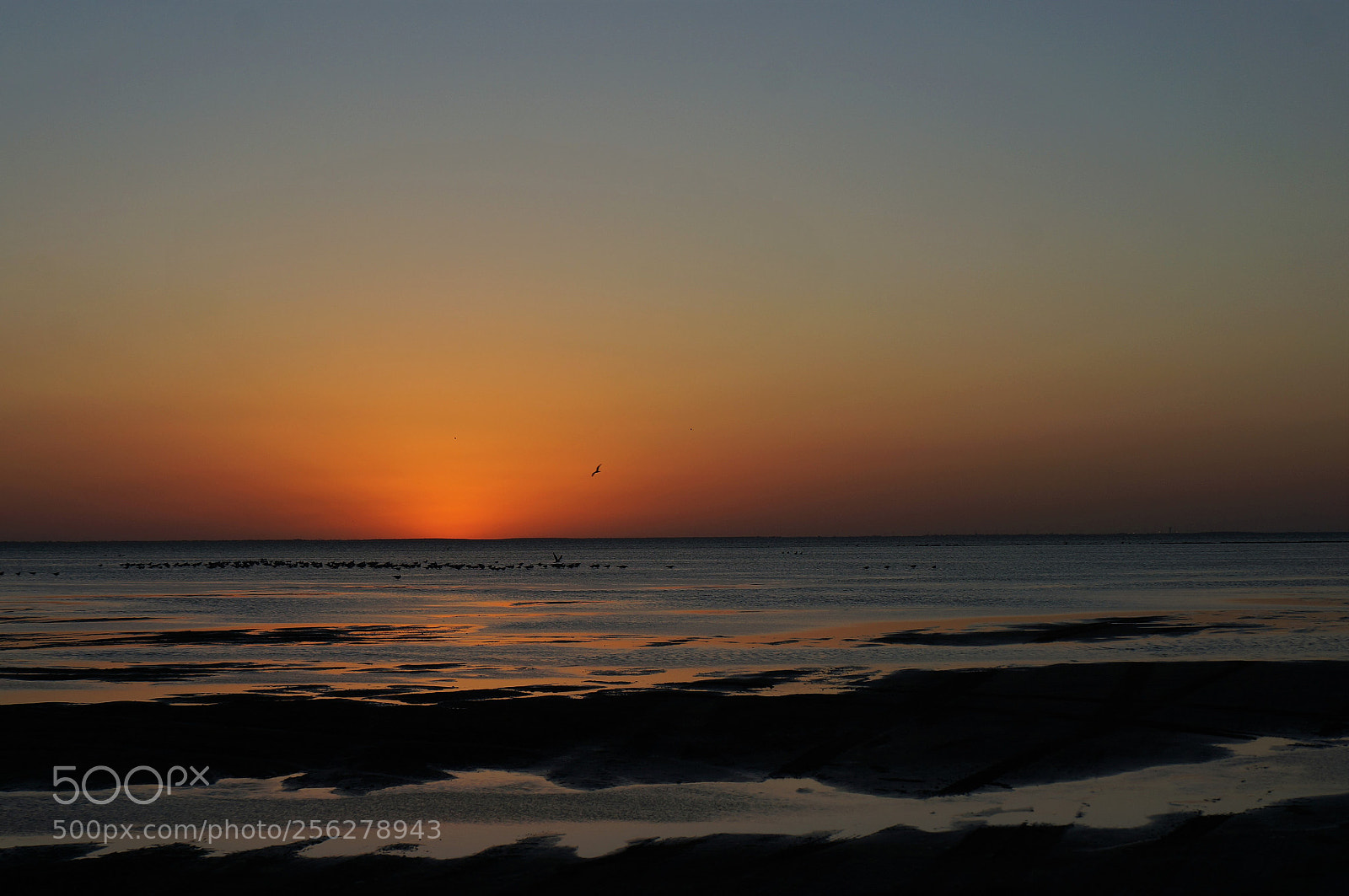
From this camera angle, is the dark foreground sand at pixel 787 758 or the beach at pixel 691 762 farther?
the beach at pixel 691 762

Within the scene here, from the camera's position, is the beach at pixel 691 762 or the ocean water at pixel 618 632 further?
the ocean water at pixel 618 632

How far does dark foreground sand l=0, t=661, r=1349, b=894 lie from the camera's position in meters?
11.2

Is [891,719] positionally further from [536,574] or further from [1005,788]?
[536,574]

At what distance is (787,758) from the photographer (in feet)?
56.9

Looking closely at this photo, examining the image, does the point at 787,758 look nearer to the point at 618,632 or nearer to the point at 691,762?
→ the point at 691,762

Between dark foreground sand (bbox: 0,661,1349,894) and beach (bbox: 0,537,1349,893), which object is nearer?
dark foreground sand (bbox: 0,661,1349,894)

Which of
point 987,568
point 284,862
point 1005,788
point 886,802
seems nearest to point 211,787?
point 284,862

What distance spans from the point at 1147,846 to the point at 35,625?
44.1 metres

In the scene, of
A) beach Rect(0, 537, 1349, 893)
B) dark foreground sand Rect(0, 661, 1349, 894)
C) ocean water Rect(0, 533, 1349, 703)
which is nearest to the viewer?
dark foreground sand Rect(0, 661, 1349, 894)

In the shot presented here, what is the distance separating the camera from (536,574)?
11262 cm

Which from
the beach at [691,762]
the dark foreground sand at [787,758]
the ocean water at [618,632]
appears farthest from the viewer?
the ocean water at [618,632]

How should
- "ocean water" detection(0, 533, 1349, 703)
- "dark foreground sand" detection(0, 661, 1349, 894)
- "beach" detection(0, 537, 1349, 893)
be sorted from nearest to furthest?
"dark foreground sand" detection(0, 661, 1349, 894) → "beach" detection(0, 537, 1349, 893) → "ocean water" detection(0, 533, 1349, 703)

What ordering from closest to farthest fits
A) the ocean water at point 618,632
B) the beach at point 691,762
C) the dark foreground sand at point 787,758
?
the dark foreground sand at point 787,758 < the beach at point 691,762 < the ocean water at point 618,632

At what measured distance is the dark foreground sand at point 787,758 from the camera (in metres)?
11.2
